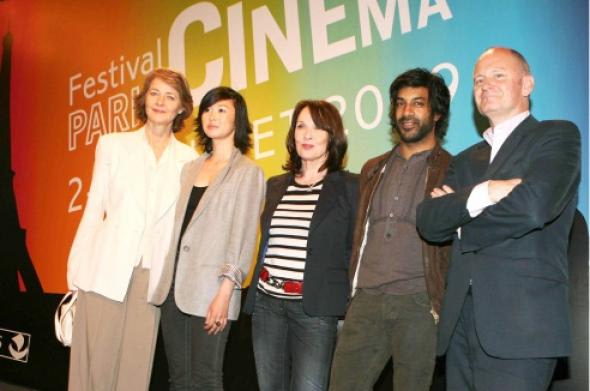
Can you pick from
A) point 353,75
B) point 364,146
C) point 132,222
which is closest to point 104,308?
point 132,222

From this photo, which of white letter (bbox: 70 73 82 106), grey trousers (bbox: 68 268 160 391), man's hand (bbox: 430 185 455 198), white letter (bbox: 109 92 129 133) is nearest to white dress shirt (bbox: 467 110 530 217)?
man's hand (bbox: 430 185 455 198)

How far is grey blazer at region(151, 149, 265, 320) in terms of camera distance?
275cm

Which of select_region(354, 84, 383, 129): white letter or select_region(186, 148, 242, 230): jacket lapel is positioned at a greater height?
select_region(354, 84, 383, 129): white letter

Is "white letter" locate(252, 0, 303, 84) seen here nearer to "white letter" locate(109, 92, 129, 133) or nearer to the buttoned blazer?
the buttoned blazer

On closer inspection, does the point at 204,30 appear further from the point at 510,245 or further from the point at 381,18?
the point at 510,245

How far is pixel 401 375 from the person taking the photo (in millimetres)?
2494

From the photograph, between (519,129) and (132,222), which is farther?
(132,222)

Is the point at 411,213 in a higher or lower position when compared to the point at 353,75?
lower

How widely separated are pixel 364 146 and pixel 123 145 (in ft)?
4.44

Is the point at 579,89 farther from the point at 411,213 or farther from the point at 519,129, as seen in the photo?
the point at 411,213

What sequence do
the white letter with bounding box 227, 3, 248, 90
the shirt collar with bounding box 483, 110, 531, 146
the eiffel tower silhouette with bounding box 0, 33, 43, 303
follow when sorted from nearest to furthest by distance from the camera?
the shirt collar with bounding box 483, 110, 531, 146, the white letter with bounding box 227, 3, 248, 90, the eiffel tower silhouette with bounding box 0, 33, 43, 303

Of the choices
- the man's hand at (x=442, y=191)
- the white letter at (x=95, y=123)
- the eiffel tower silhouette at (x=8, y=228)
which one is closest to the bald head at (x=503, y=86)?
the man's hand at (x=442, y=191)

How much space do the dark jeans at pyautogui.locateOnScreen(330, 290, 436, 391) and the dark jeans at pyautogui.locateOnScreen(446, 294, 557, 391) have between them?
22 centimetres

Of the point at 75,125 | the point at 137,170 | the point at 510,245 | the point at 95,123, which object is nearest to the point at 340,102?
the point at 137,170
